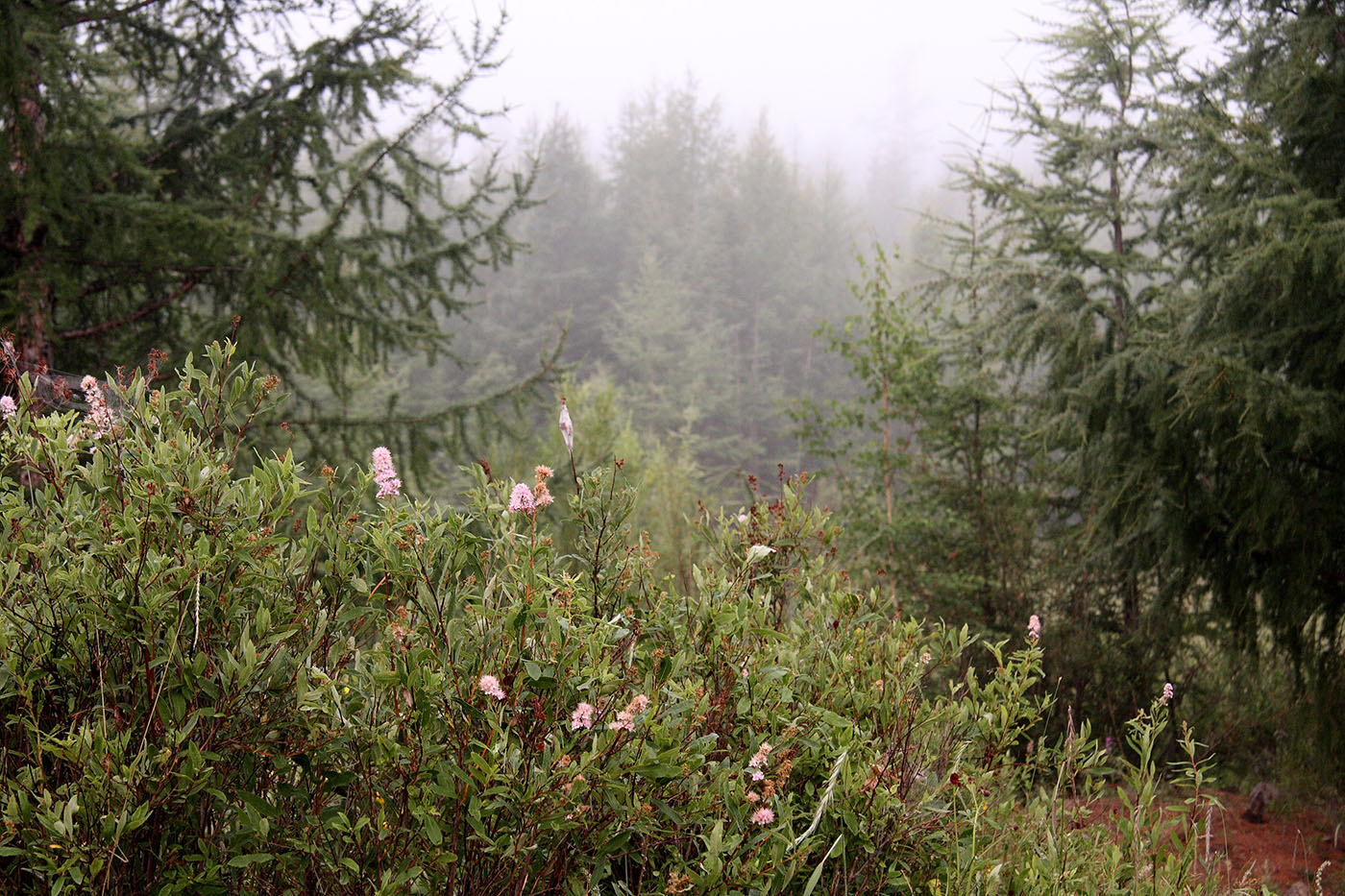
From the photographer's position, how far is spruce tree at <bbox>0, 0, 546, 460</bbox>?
14.6 ft

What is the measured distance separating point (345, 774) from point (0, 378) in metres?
4.05

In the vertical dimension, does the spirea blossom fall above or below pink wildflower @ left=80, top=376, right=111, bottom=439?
below

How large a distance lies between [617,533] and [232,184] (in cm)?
504

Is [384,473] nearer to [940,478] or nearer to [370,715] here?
[370,715]

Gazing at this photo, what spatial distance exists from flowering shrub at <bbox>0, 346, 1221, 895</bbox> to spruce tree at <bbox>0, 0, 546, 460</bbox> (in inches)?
145

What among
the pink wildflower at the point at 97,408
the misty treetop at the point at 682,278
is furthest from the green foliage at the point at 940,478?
the misty treetop at the point at 682,278

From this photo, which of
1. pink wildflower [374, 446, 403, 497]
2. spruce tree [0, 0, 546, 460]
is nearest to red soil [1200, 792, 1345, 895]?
pink wildflower [374, 446, 403, 497]

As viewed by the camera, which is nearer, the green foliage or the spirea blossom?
the spirea blossom

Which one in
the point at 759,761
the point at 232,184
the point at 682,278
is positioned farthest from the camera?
the point at 682,278

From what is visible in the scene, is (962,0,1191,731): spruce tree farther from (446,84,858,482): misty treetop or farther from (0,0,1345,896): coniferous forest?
(446,84,858,482): misty treetop

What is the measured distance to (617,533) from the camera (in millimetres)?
1694

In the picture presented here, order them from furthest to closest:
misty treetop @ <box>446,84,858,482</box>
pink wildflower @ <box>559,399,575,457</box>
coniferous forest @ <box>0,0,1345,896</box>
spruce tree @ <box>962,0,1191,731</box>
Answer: misty treetop @ <box>446,84,858,482</box>
spruce tree @ <box>962,0,1191,731</box>
pink wildflower @ <box>559,399,575,457</box>
coniferous forest @ <box>0,0,1345,896</box>

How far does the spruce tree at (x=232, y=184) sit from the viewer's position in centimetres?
445

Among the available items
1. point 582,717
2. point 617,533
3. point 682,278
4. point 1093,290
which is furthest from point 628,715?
point 682,278
